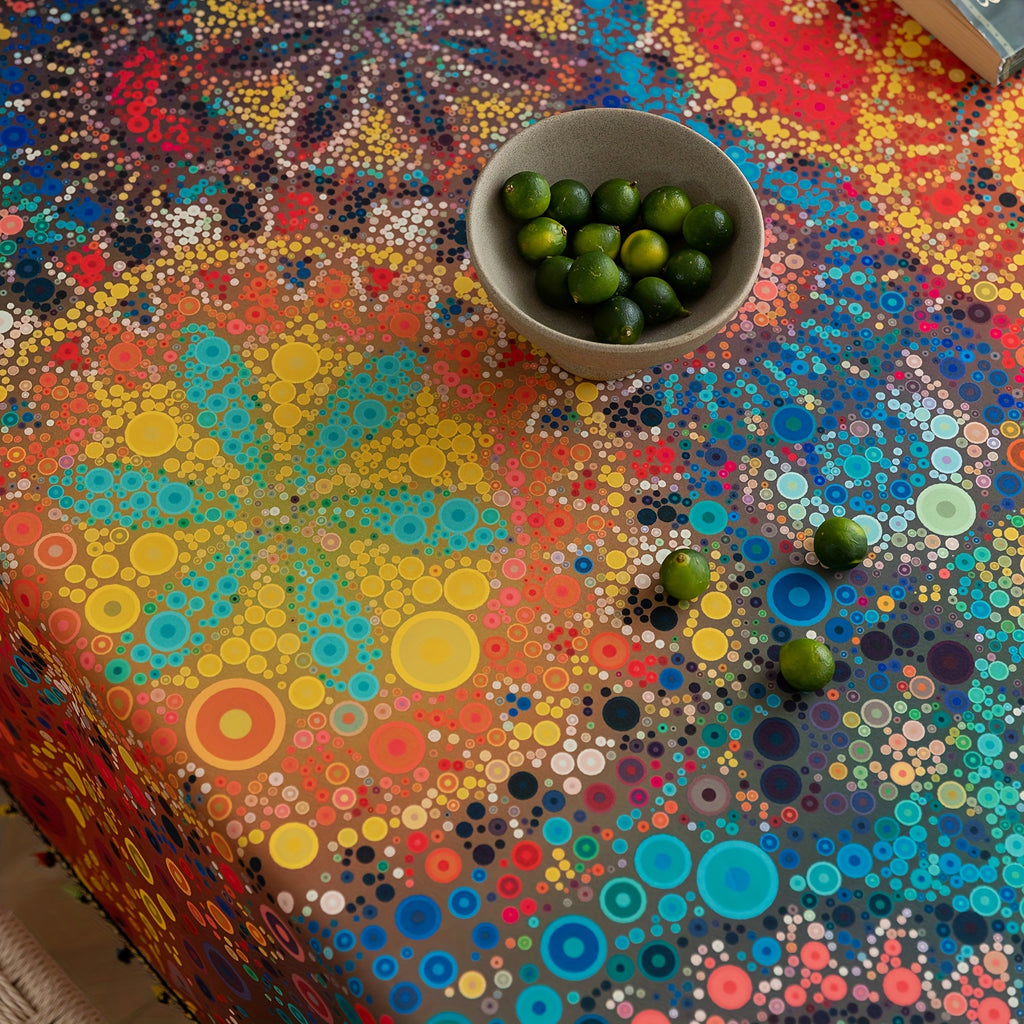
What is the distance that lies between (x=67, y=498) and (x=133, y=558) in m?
0.11

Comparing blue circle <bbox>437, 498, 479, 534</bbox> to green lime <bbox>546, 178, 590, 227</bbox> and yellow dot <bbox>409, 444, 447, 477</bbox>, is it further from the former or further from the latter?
green lime <bbox>546, 178, 590, 227</bbox>

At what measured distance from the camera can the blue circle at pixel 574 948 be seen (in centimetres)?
96

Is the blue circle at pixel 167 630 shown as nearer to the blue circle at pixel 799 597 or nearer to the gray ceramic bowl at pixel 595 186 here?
the gray ceramic bowl at pixel 595 186

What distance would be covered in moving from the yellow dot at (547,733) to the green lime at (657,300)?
0.43 metres

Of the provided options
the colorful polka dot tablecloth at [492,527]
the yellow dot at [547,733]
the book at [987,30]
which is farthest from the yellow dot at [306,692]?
the book at [987,30]

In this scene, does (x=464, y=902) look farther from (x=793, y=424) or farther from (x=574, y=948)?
(x=793, y=424)

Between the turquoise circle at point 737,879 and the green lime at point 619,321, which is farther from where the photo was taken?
the green lime at point 619,321

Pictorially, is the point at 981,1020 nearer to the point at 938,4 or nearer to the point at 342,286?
the point at 342,286

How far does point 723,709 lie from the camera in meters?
1.07

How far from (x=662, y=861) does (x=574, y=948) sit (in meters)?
0.11

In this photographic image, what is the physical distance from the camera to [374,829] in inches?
39.6

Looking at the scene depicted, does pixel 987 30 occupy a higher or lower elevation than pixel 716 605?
higher

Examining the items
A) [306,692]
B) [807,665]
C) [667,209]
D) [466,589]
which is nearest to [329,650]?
[306,692]

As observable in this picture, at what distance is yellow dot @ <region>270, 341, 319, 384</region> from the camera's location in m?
1.22
